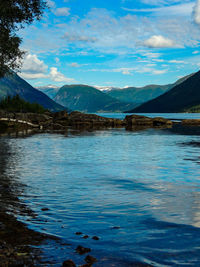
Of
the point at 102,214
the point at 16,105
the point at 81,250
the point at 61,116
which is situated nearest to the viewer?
the point at 81,250

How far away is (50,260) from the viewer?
7707 mm

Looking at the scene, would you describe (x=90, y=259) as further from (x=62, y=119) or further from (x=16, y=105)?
(x=16, y=105)

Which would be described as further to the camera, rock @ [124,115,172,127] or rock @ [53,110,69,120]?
rock @ [124,115,172,127]

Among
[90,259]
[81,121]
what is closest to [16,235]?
[90,259]

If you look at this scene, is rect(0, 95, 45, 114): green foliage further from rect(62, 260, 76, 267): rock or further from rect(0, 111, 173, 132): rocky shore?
rect(62, 260, 76, 267): rock

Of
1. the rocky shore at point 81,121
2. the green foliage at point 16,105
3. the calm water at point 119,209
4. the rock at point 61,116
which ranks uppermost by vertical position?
the green foliage at point 16,105

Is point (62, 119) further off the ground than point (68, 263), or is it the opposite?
point (62, 119)

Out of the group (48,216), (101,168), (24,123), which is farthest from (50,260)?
(24,123)

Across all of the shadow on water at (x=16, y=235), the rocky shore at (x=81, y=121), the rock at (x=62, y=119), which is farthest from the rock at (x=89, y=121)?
the shadow on water at (x=16, y=235)

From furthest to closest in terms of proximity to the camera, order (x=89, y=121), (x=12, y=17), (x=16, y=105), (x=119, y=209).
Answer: (x=16, y=105) < (x=89, y=121) < (x=12, y=17) < (x=119, y=209)

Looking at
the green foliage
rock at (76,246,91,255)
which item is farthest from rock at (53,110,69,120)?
rock at (76,246,91,255)

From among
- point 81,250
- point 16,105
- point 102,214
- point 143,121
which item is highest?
point 16,105

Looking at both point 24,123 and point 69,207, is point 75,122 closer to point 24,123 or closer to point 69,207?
point 24,123

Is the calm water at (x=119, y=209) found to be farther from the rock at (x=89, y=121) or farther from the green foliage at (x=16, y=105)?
the green foliage at (x=16, y=105)
